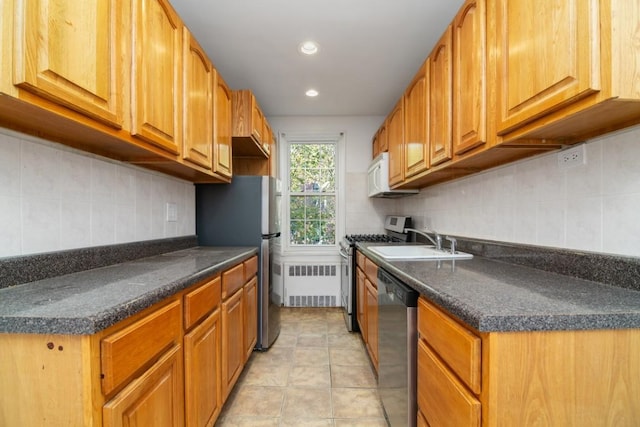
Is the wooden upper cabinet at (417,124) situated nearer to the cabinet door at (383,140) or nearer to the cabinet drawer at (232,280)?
the cabinet door at (383,140)

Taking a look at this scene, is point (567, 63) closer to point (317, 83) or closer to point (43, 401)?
point (43, 401)

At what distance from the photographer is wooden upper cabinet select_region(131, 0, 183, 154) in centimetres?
114

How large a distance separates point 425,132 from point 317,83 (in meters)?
1.35

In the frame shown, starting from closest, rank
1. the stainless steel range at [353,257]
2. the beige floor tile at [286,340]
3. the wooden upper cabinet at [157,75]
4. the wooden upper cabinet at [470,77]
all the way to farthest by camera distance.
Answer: the wooden upper cabinet at [157,75] → the wooden upper cabinet at [470,77] → the beige floor tile at [286,340] → the stainless steel range at [353,257]

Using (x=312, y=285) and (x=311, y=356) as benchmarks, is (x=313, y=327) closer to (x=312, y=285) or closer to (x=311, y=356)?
(x=311, y=356)

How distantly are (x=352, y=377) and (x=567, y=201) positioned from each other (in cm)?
171

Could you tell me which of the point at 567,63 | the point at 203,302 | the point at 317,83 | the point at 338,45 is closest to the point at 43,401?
the point at 203,302

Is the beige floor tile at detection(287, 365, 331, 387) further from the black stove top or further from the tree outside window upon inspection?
the tree outside window

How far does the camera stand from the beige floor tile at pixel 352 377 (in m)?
1.98

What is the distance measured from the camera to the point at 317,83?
278cm

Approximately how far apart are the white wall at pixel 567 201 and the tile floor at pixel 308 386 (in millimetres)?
1280

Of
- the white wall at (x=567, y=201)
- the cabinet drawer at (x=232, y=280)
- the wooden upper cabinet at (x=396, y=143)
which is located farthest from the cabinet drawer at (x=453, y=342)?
the wooden upper cabinet at (x=396, y=143)

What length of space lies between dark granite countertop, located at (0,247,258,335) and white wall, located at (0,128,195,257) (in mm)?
170

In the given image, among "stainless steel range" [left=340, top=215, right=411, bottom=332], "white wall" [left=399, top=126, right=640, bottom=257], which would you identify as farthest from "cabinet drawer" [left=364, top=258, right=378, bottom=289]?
"white wall" [left=399, top=126, right=640, bottom=257]
